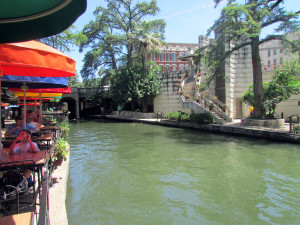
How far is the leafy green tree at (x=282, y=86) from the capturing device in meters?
15.9

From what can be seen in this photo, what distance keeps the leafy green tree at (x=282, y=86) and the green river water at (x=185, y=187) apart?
254 inches

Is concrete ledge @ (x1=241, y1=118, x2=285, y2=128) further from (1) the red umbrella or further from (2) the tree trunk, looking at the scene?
(1) the red umbrella

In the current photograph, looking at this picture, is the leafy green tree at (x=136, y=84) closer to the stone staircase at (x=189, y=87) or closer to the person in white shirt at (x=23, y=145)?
the stone staircase at (x=189, y=87)

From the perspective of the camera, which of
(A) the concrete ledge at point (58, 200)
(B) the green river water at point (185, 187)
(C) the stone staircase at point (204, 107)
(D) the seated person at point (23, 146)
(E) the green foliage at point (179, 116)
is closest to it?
(A) the concrete ledge at point (58, 200)

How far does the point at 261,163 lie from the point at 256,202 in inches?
144

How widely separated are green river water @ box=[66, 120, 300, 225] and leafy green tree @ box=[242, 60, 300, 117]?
6.45 meters

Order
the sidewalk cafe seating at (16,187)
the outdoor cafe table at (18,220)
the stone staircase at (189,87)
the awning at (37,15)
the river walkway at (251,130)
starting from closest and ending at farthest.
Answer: the awning at (37,15) < the outdoor cafe table at (18,220) < the sidewalk cafe seating at (16,187) < the river walkway at (251,130) < the stone staircase at (189,87)

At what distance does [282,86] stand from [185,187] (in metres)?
13.4

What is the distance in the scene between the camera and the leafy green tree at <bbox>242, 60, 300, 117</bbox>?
15883 millimetres

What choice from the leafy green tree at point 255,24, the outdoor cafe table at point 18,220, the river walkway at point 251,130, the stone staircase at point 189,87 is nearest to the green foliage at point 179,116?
the river walkway at point 251,130

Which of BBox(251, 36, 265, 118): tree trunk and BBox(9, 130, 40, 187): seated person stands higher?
BBox(251, 36, 265, 118): tree trunk

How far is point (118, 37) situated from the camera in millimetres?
32219

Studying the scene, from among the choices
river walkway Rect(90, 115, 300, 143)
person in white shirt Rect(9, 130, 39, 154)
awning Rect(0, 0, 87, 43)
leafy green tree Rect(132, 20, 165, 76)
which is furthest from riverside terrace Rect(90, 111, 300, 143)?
awning Rect(0, 0, 87, 43)

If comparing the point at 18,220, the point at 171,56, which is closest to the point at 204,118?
the point at 18,220
